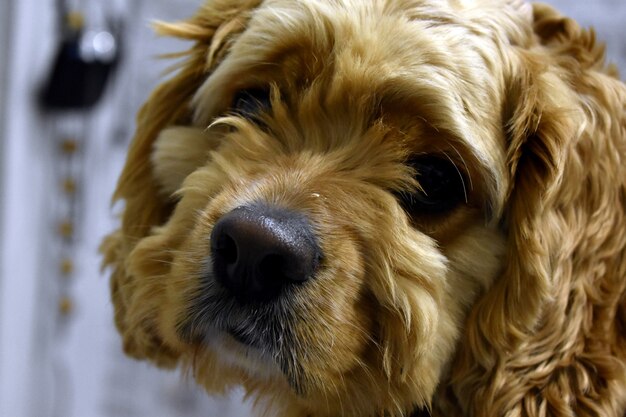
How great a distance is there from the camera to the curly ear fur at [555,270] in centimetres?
114

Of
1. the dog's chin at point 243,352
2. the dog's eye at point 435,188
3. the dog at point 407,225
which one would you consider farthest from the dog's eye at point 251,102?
the dog's chin at point 243,352

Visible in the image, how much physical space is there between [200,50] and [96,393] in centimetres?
191

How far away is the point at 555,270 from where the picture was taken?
1.15 m

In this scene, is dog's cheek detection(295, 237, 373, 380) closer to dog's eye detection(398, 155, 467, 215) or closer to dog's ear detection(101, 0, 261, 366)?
dog's eye detection(398, 155, 467, 215)

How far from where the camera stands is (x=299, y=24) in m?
1.20

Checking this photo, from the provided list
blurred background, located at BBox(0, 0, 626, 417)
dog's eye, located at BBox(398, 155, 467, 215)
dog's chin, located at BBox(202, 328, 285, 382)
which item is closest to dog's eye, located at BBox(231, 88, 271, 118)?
dog's eye, located at BBox(398, 155, 467, 215)

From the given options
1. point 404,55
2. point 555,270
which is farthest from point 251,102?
point 555,270

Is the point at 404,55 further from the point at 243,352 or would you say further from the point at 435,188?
the point at 243,352

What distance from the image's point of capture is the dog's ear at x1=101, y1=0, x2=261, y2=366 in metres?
1.36

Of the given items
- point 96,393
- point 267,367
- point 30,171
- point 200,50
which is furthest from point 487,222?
point 96,393

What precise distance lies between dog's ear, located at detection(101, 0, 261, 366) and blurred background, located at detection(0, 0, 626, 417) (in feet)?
3.58

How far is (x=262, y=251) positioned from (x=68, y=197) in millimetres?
1888

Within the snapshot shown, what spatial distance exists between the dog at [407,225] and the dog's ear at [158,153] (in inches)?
3.7

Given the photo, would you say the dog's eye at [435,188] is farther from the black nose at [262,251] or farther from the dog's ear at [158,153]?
the dog's ear at [158,153]
